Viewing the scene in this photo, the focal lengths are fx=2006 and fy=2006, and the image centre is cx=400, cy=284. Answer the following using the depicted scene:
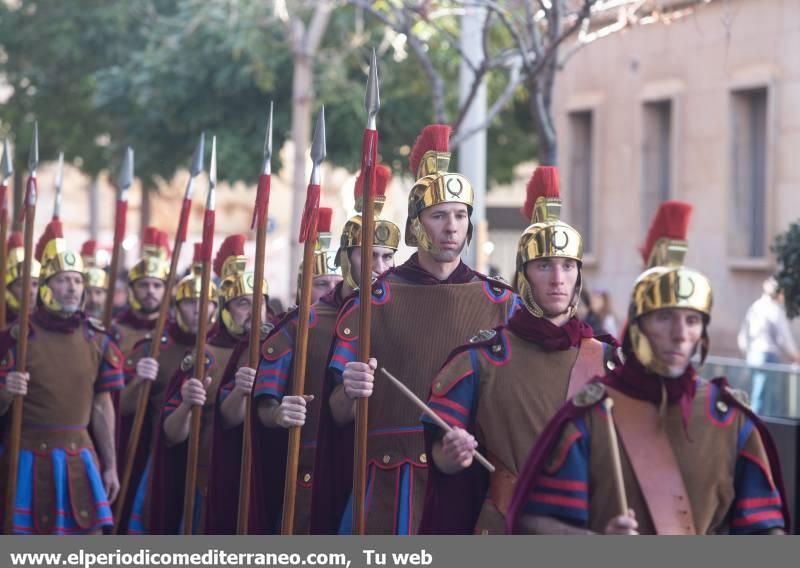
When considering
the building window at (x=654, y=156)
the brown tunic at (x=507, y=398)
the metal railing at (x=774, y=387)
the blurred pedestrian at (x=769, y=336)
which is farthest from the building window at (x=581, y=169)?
the brown tunic at (x=507, y=398)

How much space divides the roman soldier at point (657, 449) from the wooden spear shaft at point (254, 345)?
9.86 feet

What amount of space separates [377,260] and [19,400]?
6.85 feet

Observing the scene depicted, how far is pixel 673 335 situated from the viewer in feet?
16.6

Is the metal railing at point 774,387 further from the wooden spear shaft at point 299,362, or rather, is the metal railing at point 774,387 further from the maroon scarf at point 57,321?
the wooden spear shaft at point 299,362

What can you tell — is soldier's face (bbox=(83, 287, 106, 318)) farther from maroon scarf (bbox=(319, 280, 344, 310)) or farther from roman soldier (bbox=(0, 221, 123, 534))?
maroon scarf (bbox=(319, 280, 344, 310))

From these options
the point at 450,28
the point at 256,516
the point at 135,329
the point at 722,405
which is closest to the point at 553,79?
the point at 135,329

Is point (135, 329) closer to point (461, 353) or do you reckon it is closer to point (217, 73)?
point (461, 353)

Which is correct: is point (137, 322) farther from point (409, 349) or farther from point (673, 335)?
point (673, 335)

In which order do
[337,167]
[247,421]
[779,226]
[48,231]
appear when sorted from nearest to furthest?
[247,421] < [48,231] < [779,226] < [337,167]

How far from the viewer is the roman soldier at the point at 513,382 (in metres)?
5.94

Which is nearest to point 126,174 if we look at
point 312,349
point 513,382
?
point 312,349

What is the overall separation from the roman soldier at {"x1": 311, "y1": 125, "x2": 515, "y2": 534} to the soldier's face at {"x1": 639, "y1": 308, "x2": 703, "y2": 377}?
79.0 inches

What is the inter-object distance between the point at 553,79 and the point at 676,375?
6.52m
